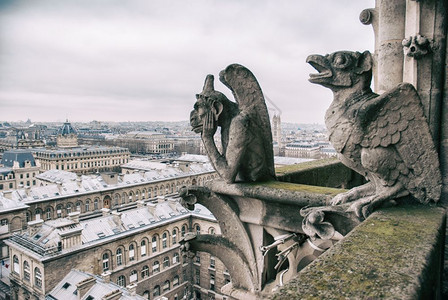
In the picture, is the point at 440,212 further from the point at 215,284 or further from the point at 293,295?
the point at 215,284

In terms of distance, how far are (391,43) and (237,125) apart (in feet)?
7.60

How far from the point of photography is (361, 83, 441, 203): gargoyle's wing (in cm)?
321

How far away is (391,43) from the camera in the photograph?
4.82 metres

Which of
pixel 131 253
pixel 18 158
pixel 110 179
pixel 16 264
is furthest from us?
pixel 18 158

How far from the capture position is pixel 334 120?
11.9ft

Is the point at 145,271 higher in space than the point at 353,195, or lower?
lower

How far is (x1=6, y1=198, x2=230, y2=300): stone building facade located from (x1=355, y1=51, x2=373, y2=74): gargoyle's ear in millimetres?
19299

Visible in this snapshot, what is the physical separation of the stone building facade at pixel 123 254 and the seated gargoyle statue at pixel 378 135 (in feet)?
62.3

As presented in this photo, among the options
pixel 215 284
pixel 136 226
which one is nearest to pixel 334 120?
pixel 136 226

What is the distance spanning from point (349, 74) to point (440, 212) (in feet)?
4.76

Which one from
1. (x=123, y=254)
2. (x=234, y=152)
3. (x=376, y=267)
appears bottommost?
(x=123, y=254)

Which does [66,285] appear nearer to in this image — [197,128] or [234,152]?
[197,128]

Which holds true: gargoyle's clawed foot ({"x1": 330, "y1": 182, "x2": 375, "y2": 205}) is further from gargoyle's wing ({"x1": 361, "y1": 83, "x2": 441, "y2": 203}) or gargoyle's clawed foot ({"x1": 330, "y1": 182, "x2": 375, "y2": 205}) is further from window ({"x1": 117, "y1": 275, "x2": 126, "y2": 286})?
window ({"x1": 117, "y1": 275, "x2": 126, "y2": 286})

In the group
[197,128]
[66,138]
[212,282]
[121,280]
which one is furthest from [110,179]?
[66,138]
